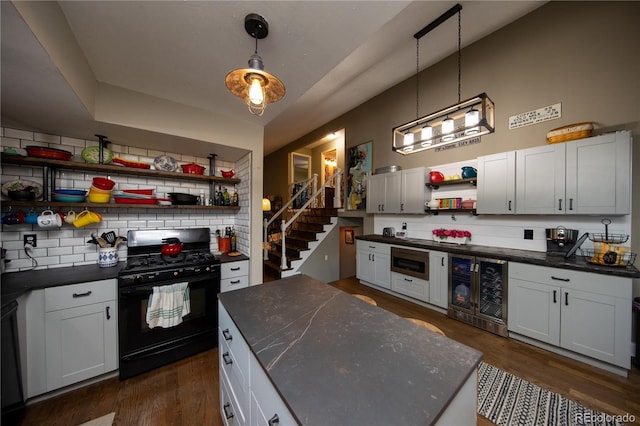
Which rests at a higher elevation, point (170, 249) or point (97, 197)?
point (97, 197)

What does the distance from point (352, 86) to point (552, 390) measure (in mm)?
4706

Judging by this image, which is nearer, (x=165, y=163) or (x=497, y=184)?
(x=165, y=163)

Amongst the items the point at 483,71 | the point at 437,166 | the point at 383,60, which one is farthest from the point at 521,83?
the point at 383,60

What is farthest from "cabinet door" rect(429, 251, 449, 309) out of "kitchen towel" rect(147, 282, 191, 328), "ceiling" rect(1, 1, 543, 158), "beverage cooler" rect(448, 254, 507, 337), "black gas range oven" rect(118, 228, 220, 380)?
"kitchen towel" rect(147, 282, 191, 328)

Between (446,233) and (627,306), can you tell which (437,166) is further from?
(627,306)

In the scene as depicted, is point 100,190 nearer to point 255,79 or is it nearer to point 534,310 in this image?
point 255,79

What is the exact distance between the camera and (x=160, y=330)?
2.05 m

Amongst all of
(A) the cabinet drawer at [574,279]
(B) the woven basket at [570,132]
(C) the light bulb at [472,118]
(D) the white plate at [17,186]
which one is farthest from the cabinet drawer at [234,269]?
(B) the woven basket at [570,132]

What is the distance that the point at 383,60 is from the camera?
349 centimetres

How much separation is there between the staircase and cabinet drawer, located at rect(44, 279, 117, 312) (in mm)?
2534

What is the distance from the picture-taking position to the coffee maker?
243 centimetres

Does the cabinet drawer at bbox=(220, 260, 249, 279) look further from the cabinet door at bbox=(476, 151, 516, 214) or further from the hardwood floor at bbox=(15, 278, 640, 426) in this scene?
the cabinet door at bbox=(476, 151, 516, 214)

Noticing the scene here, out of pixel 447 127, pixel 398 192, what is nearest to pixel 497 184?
pixel 447 127

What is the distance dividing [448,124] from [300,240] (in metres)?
3.54
